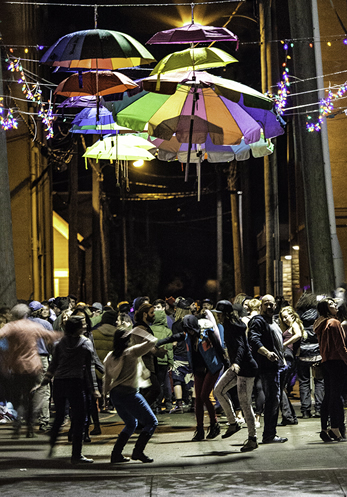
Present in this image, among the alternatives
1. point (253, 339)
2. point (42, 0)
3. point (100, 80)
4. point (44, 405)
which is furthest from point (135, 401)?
point (42, 0)

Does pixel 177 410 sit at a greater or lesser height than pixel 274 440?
lesser

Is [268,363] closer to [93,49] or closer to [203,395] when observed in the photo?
[203,395]

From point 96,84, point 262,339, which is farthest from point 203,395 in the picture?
point 96,84

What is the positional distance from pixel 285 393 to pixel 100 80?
5.36 meters

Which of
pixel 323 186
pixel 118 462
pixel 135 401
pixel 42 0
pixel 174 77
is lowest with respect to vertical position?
pixel 118 462

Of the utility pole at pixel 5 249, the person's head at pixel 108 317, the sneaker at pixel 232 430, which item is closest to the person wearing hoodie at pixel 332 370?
the sneaker at pixel 232 430

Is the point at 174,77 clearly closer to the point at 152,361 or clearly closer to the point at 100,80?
the point at 100,80

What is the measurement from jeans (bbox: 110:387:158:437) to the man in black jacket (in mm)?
1817

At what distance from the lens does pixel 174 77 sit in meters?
9.78

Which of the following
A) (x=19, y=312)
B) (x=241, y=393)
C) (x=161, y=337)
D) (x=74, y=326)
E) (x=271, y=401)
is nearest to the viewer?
(x=74, y=326)

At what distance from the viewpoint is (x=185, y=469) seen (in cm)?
807

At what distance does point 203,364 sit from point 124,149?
433 cm

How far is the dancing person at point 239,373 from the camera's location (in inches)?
361

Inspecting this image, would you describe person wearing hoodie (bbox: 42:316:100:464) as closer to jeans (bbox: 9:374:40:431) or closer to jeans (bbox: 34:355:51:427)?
jeans (bbox: 9:374:40:431)
